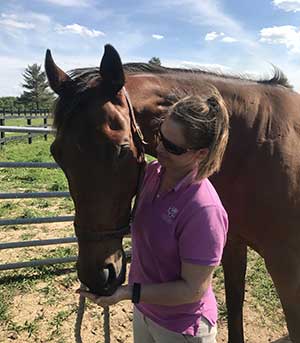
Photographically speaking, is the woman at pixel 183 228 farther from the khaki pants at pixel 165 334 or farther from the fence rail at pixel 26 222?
the fence rail at pixel 26 222

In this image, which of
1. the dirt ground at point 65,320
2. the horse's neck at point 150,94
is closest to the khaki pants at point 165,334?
the horse's neck at point 150,94

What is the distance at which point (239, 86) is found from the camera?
2506mm

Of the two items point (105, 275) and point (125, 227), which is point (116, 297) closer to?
point (105, 275)

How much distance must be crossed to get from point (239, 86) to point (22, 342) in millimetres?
2603

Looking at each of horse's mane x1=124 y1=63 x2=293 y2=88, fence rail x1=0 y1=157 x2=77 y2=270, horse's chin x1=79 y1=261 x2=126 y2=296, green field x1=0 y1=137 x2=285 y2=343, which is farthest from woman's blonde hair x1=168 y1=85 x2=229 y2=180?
fence rail x1=0 y1=157 x2=77 y2=270

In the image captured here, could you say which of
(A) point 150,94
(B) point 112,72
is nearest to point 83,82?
(B) point 112,72

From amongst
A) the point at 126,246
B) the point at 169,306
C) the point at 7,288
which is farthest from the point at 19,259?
the point at 169,306

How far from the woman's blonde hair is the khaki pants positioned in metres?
0.64

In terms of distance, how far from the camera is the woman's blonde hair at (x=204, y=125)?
143 cm

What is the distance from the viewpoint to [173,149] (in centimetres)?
149

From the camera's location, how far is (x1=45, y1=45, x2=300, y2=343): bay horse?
163cm

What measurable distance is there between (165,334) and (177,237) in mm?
426

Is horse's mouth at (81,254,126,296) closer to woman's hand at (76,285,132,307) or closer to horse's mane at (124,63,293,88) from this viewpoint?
woman's hand at (76,285,132,307)

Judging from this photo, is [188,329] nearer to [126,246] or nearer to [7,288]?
[7,288]
